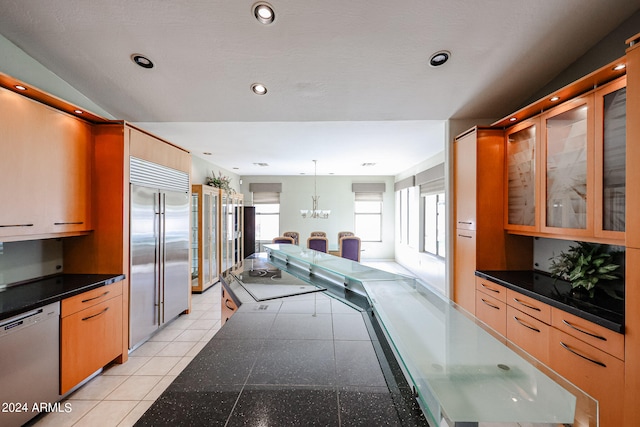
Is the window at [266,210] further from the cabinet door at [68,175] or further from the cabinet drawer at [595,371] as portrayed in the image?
the cabinet drawer at [595,371]

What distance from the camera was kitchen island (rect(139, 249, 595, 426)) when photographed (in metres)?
0.63

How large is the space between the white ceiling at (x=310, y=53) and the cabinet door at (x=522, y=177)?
532 millimetres

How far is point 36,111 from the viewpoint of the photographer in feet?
6.27

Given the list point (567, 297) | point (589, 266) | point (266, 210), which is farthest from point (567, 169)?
point (266, 210)

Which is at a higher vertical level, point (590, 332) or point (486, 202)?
point (486, 202)

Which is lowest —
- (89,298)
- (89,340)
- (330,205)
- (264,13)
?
(89,340)

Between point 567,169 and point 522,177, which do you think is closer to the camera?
point 567,169

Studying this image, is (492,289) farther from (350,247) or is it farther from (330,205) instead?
(330,205)

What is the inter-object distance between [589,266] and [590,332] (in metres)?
0.51

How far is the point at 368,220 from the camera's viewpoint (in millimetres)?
8133

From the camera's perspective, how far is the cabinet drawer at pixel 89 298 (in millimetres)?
1913

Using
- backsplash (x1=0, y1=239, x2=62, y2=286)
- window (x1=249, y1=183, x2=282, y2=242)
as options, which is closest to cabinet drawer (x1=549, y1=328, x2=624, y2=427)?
backsplash (x1=0, y1=239, x2=62, y2=286)

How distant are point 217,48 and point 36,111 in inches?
55.4

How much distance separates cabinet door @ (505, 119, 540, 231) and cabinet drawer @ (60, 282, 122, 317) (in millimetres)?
3751
